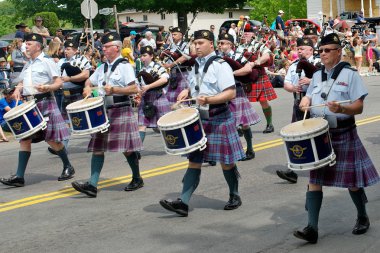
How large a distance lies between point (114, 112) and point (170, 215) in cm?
161

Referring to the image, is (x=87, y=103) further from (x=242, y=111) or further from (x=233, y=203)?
(x=242, y=111)

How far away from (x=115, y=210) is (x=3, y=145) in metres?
6.71

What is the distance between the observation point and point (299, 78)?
8.84 m

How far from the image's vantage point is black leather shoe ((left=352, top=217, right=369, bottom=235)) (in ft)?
22.3

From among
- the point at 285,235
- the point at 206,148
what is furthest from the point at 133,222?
the point at 285,235

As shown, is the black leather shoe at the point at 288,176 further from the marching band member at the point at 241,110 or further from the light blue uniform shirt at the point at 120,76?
the light blue uniform shirt at the point at 120,76

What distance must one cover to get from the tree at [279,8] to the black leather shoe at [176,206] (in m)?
52.7

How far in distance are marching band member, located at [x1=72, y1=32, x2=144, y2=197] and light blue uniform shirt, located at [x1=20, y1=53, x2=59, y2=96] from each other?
0.90 meters

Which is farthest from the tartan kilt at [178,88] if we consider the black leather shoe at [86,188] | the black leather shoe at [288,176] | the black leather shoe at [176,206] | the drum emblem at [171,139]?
the drum emblem at [171,139]

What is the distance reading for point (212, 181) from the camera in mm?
9516

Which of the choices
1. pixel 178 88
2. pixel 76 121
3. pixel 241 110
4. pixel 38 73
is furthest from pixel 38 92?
pixel 178 88

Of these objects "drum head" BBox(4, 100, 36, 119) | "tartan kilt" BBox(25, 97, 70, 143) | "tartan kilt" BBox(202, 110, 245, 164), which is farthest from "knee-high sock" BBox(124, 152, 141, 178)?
"tartan kilt" BBox(202, 110, 245, 164)

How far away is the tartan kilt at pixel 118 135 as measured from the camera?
8.88 m

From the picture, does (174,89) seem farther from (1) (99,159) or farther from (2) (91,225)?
(2) (91,225)
